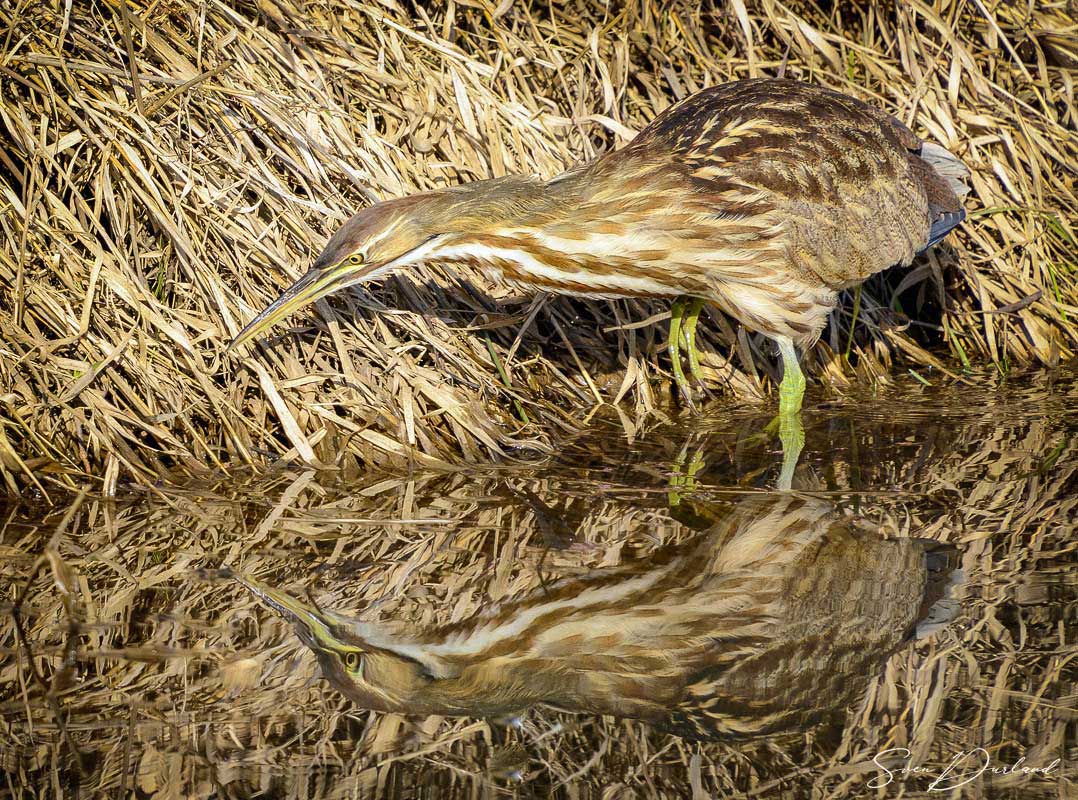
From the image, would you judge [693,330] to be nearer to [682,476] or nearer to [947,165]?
[682,476]

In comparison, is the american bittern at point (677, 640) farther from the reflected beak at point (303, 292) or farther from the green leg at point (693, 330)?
the green leg at point (693, 330)

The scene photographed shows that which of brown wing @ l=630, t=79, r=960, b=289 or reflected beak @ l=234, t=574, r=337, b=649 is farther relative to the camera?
brown wing @ l=630, t=79, r=960, b=289

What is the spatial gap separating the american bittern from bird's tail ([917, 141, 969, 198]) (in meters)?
1.73

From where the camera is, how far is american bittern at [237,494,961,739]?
2070 mm

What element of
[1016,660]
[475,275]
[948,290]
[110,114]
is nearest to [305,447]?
[475,275]

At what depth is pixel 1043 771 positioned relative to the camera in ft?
5.84

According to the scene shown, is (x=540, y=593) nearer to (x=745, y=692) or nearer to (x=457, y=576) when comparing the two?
(x=457, y=576)

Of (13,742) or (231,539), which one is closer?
(13,742)

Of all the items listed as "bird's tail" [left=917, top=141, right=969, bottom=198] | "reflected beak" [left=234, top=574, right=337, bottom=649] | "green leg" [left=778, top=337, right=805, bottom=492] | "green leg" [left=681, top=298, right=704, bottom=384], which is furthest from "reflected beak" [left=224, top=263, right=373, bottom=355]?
"bird's tail" [left=917, top=141, right=969, bottom=198]

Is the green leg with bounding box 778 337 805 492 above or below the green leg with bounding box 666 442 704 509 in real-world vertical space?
below

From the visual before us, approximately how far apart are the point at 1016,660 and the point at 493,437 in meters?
1.73

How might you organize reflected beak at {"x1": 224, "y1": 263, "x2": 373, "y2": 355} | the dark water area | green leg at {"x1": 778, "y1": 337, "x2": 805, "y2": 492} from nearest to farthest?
the dark water area < reflected beak at {"x1": 224, "y1": 263, "x2": 373, "y2": 355} < green leg at {"x1": 778, "y1": 337, "x2": 805, "y2": 492}

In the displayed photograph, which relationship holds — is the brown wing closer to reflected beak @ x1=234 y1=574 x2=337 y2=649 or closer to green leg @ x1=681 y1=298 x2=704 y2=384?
green leg @ x1=681 y1=298 x2=704 y2=384

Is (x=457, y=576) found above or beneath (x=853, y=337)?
above
